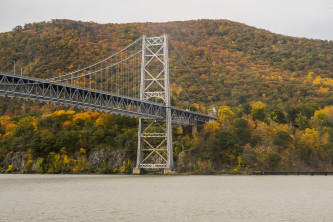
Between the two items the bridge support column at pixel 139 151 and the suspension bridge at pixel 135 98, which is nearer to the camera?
the suspension bridge at pixel 135 98

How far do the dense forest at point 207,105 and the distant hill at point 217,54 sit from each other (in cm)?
28

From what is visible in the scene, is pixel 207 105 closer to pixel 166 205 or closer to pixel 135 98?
pixel 135 98

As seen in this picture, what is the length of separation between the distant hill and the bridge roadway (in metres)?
30.0

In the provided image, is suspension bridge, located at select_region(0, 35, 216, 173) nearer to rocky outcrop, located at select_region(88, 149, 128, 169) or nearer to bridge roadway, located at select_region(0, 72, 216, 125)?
bridge roadway, located at select_region(0, 72, 216, 125)

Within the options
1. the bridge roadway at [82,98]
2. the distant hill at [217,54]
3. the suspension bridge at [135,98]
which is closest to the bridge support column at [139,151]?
the suspension bridge at [135,98]

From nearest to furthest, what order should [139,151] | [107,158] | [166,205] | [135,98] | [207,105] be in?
1. [166,205]
2. [135,98]
3. [139,151]
4. [107,158]
5. [207,105]

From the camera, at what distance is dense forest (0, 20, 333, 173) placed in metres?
74.9

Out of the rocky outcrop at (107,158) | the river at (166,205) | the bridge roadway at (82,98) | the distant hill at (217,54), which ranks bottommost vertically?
the river at (166,205)

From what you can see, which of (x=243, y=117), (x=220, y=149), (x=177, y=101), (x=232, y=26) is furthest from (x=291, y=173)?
(x=232, y=26)

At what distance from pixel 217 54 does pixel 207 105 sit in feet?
108

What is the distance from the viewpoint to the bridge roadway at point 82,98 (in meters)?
47.9

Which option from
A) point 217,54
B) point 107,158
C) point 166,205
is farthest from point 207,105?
point 166,205

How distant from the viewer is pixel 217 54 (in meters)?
132

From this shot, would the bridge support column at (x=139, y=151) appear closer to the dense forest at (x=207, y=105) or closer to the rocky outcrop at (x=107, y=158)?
the dense forest at (x=207, y=105)
